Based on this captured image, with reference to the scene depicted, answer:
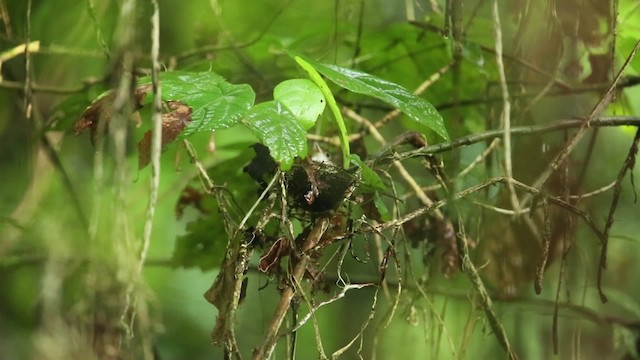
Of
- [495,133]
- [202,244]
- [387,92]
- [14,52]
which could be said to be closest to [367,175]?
[387,92]

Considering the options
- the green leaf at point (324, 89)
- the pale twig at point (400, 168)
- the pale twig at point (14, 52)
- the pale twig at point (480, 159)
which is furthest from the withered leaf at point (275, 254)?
the pale twig at point (14, 52)

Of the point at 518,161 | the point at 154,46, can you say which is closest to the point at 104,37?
the point at 154,46

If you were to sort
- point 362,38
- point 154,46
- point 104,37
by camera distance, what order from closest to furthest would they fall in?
point 154,46, point 104,37, point 362,38

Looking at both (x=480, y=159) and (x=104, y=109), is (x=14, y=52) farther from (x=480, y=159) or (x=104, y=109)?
(x=480, y=159)

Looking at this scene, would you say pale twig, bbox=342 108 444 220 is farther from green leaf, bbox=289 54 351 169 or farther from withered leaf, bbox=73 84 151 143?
withered leaf, bbox=73 84 151 143

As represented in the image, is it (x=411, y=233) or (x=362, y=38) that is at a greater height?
(x=362, y=38)

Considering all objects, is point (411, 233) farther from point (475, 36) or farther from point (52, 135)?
point (52, 135)
